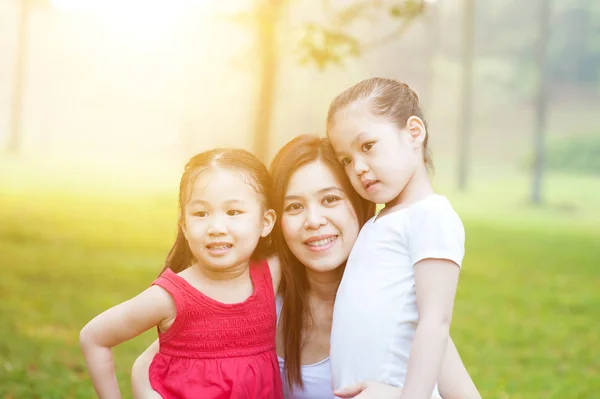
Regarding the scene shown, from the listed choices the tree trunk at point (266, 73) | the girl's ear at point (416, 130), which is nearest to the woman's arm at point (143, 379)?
the girl's ear at point (416, 130)

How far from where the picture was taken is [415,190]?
269 cm

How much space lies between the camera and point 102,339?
2699 mm

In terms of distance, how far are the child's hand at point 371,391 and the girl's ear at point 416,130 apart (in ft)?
2.55

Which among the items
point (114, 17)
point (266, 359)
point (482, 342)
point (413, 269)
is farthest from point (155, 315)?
point (114, 17)

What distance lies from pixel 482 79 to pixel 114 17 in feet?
25.4

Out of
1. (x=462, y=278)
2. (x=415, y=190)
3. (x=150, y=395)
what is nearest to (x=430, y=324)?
(x=415, y=190)

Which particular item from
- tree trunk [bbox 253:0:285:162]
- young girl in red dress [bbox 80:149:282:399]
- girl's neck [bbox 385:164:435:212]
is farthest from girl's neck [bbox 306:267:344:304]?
tree trunk [bbox 253:0:285:162]

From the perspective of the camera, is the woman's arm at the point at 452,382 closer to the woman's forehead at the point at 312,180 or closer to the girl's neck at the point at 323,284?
the girl's neck at the point at 323,284

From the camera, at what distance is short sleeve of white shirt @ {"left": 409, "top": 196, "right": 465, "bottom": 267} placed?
2.48 m

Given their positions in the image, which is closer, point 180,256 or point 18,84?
point 180,256

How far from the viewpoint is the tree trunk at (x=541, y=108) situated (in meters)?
15.6

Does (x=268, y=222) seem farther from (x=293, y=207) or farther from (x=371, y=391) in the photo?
(x=371, y=391)

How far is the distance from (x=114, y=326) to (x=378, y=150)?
3.36 feet

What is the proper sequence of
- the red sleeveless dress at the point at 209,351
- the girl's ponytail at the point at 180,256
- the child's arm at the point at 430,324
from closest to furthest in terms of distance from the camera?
the child's arm at the point at 430,324, the red sleeveless dress at the point at 209,351, the girl's ponytail at the point at 180,256
